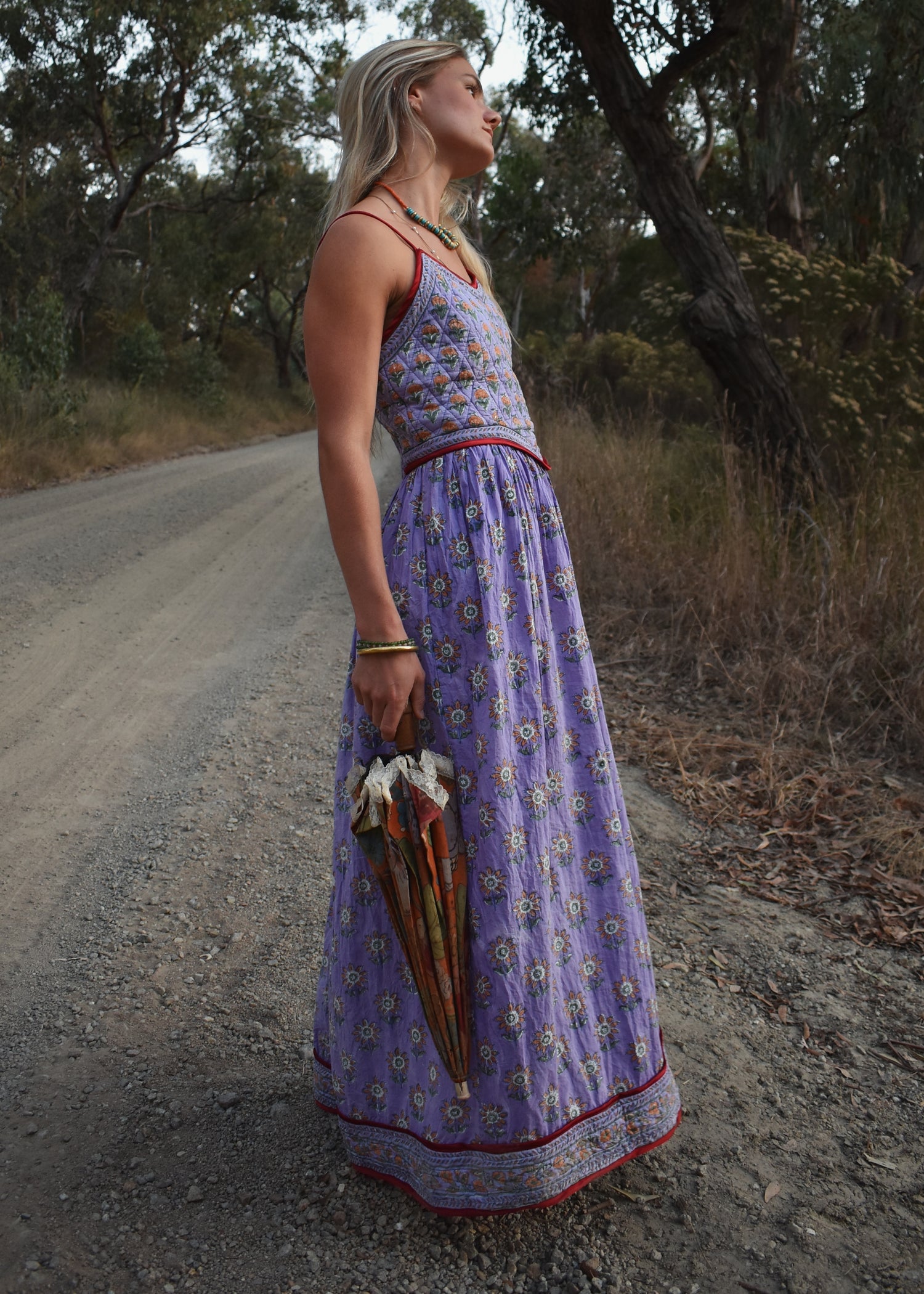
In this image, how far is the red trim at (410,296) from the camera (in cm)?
158

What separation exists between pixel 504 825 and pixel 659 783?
2.17 meters

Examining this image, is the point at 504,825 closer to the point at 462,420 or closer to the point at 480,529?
the point at 480,529

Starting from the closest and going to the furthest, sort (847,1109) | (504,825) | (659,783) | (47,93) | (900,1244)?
(504,825) < (900,1244) < (847,1109) < (659,783) < (47,93)

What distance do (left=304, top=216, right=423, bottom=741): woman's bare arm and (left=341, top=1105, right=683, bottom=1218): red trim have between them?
83 centimetres

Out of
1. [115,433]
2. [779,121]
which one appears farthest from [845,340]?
[115,433]

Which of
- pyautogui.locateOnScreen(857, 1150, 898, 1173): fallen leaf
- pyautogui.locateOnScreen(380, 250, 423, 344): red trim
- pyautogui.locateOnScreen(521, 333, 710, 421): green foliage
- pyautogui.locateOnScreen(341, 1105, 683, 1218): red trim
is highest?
pyautogui.locateOnScreen(380, 250, 423, 344): red trim

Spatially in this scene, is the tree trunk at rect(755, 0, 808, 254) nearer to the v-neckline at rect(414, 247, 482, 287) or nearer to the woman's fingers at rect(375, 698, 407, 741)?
the v-neckline at rect(414, 247, 482, 287)

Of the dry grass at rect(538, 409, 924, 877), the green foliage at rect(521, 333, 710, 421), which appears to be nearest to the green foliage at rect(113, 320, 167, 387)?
the green foliage at rect(521, 333, 710, 421)

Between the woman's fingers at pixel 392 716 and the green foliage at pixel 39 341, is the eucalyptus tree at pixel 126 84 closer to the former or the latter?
the green foliage at pixel 39 341

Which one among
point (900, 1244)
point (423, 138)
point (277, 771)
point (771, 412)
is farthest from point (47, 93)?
point (900, 1244)

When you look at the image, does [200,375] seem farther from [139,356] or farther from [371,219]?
[371,219]

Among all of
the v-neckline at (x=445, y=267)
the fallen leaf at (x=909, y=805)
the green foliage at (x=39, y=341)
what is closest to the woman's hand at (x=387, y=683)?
the v-neckline at (x=445, y=267)

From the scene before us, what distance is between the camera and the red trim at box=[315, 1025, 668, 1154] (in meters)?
1.62

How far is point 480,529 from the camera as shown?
1.61 meters
